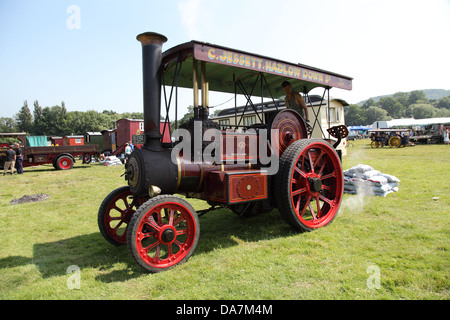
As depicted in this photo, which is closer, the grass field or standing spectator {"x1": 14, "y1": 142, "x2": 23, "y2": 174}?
the grass field

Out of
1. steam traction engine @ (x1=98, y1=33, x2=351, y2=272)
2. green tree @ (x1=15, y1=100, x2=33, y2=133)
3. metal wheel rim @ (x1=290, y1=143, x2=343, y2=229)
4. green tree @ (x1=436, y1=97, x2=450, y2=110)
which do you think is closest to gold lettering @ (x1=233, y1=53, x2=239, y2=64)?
steam traction engine @ (x1=98, y1=33, x2=351, y2=272)

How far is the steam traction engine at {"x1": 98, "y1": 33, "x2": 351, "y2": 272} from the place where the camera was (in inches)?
112

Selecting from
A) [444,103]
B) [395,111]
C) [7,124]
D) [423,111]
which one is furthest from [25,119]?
[444,103]

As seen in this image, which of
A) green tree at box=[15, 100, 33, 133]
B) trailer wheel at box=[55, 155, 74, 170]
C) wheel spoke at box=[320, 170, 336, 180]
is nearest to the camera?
wheel spoke at box=[320, 170, 336, 180]

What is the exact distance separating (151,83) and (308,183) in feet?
7.68

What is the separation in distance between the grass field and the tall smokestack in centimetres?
135

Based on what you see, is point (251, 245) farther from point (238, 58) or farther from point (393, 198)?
point (393, 198)

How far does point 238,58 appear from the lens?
3199 mm

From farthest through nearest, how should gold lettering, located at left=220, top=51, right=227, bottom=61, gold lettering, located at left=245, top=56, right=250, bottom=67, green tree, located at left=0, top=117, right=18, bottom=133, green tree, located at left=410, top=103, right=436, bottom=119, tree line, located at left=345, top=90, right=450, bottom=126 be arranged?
tree line, located at left=345, top=90, right=450, bottom=126
green tree, located at left=410, top=103, right=436, bottom=119
green tree, located at left=0, top=117, right=18, bottom=133
gold lettering, located at left=245, top=56, right=250, bottom=67
gold lettering, located at left=220, top=51, right=227, bottom=61

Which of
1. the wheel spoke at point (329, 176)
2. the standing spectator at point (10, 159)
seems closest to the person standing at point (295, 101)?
the wheel spoke at point (329, 176)

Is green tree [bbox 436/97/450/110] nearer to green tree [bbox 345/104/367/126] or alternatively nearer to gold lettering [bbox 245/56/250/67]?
green tree [bbox 345/104/367/126]

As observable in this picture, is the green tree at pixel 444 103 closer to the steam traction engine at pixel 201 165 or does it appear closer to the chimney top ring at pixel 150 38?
the steam traction engine at pixel 201 165
